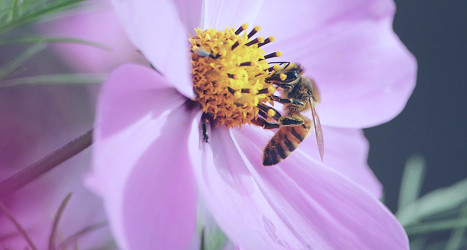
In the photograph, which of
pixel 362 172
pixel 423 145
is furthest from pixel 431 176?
pixel 362 172

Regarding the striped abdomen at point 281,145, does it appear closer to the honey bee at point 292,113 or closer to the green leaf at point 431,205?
the honey bee at point 292,113

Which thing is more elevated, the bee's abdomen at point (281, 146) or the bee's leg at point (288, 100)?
the bee's leg at point (288, 100)

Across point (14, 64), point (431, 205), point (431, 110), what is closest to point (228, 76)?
point (14, 64)

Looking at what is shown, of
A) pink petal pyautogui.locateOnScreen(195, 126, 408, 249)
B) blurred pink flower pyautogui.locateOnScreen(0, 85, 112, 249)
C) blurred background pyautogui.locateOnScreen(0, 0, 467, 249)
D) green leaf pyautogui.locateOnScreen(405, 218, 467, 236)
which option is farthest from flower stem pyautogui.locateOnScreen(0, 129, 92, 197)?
blurred background pyautogui.locateOnScreen(0, 0, 467, 249)

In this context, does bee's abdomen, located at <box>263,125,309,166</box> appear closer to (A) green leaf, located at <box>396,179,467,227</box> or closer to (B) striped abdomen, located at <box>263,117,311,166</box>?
(B) striped abdomen, located at <box>263,117,311,166</box>

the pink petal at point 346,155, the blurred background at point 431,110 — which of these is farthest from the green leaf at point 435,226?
the blurred background at point 431,110

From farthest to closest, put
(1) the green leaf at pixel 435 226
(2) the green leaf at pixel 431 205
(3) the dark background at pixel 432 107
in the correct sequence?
(3) the dark background at pixel 432 107
(2) the green leaf at pixel 431 205
(1) the green leaf at pixel 435 226
